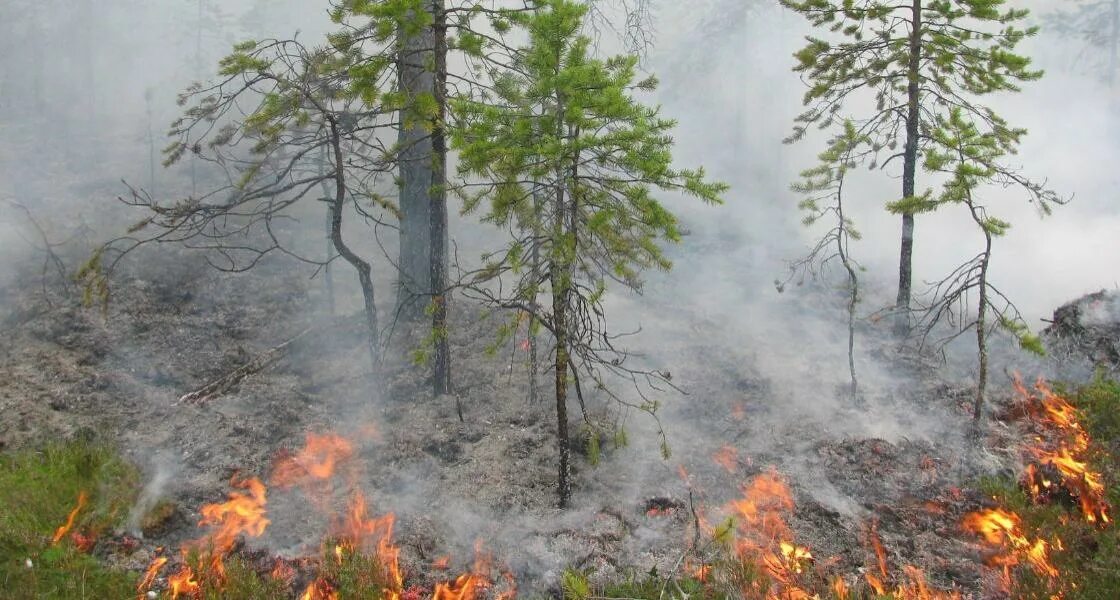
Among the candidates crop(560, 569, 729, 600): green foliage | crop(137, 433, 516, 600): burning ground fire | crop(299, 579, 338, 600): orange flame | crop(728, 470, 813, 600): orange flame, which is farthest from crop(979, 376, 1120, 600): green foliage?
crop(299, 579, 338, 600): orange flame

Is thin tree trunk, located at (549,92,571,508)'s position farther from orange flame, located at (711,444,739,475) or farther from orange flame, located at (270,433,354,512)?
orange flame, located at (270,433,354,512)

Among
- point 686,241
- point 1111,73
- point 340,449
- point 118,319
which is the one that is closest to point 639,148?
point 340,449

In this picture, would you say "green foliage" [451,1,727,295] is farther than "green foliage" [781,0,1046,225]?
No

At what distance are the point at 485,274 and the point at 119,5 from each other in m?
69.6

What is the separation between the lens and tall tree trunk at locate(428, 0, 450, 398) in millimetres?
9180

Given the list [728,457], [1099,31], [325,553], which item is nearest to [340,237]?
[325,553]

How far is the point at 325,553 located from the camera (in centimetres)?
720

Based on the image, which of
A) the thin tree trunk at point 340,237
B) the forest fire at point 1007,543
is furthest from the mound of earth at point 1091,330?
the thin tree trunk at point 340,237

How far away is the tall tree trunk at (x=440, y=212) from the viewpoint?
30.1 feet

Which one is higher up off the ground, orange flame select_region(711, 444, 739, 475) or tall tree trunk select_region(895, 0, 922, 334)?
tall tree trunk select_region(895, 0, 922, 334)

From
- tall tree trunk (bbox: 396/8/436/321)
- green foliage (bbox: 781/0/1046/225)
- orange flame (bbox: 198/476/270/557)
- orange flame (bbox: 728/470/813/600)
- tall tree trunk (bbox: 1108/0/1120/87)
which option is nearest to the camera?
orange flame (bbox: 728/470/813/600)

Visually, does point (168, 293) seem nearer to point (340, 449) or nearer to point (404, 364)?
point (404, 364)

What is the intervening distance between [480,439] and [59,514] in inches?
208

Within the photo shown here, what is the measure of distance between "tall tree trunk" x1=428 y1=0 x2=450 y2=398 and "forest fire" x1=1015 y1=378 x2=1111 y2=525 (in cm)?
821
